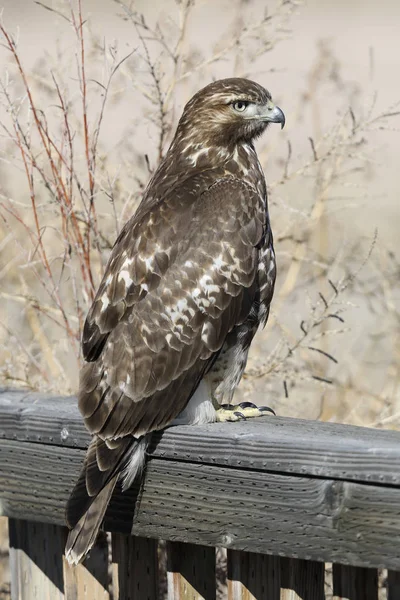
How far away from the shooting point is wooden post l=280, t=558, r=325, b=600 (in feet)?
8.39

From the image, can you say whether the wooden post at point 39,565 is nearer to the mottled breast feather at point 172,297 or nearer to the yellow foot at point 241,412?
the mottled breast feather at point 172,297

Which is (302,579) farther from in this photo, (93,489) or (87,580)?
(87,580)

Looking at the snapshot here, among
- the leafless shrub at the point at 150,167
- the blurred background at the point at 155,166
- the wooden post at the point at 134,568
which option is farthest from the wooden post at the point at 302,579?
the leafless shrub at the point at 150,167

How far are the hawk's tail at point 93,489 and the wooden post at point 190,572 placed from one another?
20 cm

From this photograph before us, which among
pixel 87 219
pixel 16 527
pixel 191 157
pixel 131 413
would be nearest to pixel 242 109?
pixel 191 157

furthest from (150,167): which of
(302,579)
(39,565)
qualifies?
(302,579)

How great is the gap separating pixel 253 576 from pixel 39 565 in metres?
0.73

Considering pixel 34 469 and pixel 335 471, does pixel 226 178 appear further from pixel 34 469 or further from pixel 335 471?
pixel 335 471

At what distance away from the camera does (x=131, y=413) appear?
307cm

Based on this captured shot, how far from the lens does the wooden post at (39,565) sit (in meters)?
3.07

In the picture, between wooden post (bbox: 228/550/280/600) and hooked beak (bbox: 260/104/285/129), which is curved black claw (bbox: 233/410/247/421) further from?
hooked beak (bbox: 260/104/285/129)

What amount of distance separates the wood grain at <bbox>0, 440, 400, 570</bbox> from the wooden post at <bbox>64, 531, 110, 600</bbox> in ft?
0.46

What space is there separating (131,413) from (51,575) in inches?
20.2

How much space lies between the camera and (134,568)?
289 centimetres
